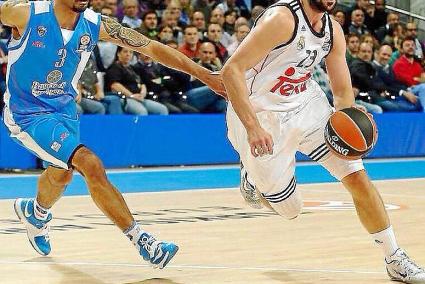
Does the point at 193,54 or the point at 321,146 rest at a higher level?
the point at 321,146

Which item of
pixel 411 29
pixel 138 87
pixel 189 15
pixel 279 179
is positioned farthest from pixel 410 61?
pixel 279 179

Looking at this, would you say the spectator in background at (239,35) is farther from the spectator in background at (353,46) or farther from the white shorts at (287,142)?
the white shorts at (287,142)

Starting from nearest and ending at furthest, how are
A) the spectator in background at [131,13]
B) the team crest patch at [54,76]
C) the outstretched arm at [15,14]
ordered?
the outstretched arm at [15,14] < the team crest patch at [54,76] < the spectator in background at [131,13]

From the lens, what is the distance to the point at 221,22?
599 inches

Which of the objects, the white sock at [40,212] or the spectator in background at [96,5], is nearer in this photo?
the white sock at [40,212]

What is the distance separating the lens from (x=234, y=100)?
5.15 metres

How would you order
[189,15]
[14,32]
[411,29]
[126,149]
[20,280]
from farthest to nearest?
[411,29] → [189,15] → [126,149] → [14,32] → [20,280]

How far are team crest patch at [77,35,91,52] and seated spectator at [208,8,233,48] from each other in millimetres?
9020

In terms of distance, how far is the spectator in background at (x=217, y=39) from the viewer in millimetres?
14331

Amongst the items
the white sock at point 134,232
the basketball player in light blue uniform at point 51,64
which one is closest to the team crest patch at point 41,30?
the basketball player in light blue uniform at point 51,64

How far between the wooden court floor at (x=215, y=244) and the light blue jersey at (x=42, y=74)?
31.9 inches

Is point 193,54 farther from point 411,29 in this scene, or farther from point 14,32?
point 14,32

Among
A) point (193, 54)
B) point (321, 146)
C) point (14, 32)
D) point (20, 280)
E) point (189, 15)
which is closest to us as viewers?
point (20, 280)

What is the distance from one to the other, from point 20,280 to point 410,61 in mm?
12357
